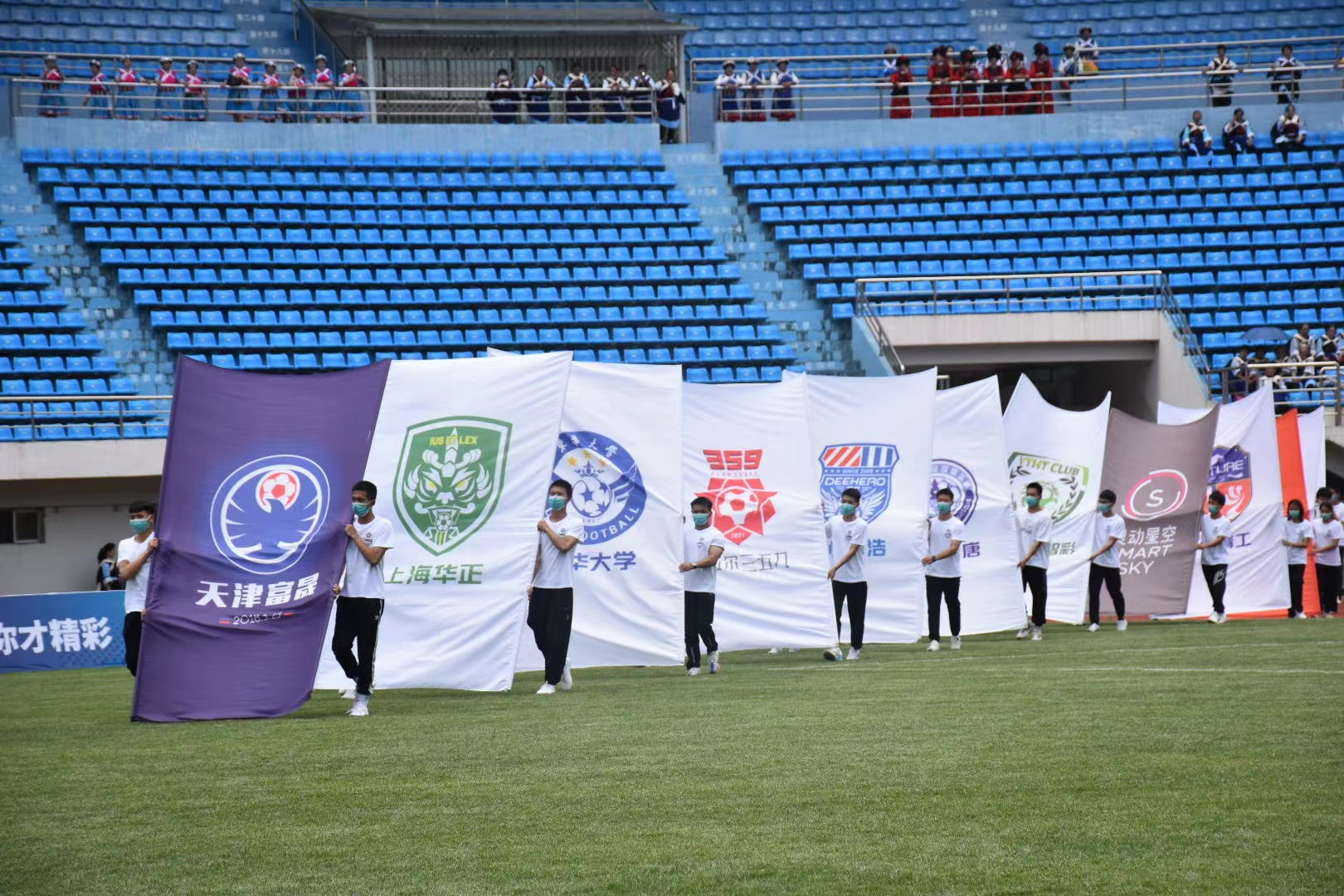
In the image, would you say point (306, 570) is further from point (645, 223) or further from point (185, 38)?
point (185, 38)

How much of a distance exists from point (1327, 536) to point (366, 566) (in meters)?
13.0

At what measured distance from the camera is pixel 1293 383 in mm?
24250

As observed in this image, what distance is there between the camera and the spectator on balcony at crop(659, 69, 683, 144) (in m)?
29.9

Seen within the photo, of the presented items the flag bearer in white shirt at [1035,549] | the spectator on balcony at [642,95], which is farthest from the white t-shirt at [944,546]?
the spectator on balcony at [642,95]

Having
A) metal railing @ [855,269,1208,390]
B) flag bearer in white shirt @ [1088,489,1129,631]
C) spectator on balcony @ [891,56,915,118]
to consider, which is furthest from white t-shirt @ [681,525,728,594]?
spectator on balcony @ [891,56,915,118]

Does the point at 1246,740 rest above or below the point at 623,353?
below

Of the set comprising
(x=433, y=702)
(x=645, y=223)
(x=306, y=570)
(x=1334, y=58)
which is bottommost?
(x=433, y=702)

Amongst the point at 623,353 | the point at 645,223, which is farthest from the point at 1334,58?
the point at 623,353

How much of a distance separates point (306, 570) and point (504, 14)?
22.2 m

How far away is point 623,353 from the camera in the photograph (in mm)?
24328

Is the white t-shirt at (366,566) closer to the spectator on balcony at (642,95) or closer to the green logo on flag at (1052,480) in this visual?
the green logo on flag at (1052,480)

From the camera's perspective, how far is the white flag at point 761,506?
14109 millimetres

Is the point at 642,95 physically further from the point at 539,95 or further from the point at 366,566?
the point at 366,566

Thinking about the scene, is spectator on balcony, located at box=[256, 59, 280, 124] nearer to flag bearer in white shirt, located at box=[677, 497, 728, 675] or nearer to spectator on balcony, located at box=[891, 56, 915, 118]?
spectator on balcony, located at box=[891, 56, 915, 118]
